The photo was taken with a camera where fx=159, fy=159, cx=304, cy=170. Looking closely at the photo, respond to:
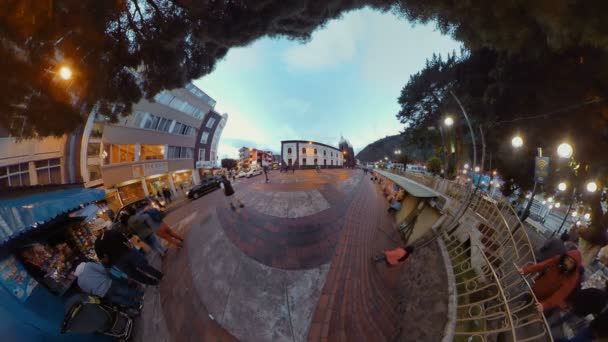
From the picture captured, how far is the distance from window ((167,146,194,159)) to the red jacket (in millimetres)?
5644

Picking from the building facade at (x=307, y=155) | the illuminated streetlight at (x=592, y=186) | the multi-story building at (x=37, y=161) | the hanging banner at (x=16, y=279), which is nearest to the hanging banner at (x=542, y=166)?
the illuminated streetlight at (x=592, y=186)

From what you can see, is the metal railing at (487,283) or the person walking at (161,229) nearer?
the metal railing at (487,283)

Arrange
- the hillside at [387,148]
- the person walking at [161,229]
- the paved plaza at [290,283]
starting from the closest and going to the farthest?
the paved plaza at [290,283]
the person walking at [161,229]
the hillside at [387,148]

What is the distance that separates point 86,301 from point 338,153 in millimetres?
20911

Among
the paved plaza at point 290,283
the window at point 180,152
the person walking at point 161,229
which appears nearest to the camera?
the paved plaza at point 290,283

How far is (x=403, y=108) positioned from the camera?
742 centimetres

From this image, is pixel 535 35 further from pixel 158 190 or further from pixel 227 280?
pixel 158 190

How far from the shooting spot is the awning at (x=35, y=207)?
5.32ft

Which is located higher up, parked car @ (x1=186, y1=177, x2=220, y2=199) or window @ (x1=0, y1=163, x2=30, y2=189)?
window @ (x1=0, y1=163, x2=30, y2=189)

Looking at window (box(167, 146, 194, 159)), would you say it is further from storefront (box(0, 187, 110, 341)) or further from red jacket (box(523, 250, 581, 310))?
red jacket (box(523, 250, 581, 310))

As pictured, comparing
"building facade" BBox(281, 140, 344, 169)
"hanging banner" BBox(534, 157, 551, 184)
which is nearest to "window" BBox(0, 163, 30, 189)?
"building facade" BBox(281, 140, 344, 169)

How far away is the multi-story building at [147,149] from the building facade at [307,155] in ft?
10.7

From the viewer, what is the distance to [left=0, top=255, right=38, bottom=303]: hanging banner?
178 cm

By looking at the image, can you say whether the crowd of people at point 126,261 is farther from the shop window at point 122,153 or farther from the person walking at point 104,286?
the shop window at point 122,153
